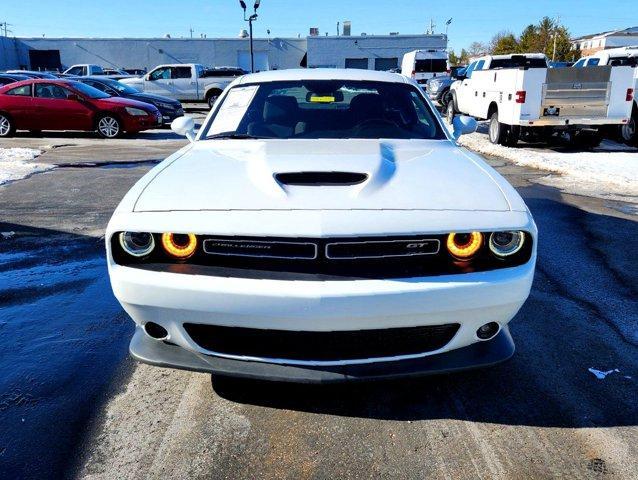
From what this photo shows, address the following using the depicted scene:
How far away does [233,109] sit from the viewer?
13.5 ft

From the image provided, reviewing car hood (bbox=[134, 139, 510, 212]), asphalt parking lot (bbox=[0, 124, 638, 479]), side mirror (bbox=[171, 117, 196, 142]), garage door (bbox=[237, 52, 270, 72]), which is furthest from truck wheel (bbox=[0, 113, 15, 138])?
garage door (bbox=[237, 52, 270, 72])

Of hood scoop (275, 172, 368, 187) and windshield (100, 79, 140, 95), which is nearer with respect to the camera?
hood scoop (275, 172, 368, 187)

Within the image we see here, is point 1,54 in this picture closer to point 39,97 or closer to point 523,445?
point 39,97

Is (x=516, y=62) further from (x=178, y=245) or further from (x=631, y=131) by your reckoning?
(x=178, y=245)

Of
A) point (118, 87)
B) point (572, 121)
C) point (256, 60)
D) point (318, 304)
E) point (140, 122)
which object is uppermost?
point (256, 60)

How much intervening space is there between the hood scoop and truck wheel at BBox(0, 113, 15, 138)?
14611mm

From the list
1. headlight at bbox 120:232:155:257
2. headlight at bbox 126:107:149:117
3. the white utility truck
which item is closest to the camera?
headlight at bbox 120:232:155:257

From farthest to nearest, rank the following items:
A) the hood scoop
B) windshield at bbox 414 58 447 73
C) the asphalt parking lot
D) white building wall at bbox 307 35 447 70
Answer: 1. white building wall at bbox 307 35 447 70
2. windshield at bbox 414 58 447 73
3. the hood scoop
4. the asphalt parking lot

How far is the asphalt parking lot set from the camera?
7.46ft

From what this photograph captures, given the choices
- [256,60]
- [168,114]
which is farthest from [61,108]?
[256,60]

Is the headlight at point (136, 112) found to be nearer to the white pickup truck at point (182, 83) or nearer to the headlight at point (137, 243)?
Result: the white pickup truck at point (182, 83)

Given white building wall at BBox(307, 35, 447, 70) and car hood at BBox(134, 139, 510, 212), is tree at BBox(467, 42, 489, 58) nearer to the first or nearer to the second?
white building wall at BBox(307, 35, 447, 70)

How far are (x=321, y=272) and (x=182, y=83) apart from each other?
21.2m

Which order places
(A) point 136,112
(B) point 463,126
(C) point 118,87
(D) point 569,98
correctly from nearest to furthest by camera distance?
(B) point 463,126, (D) point 569,98, (A) point 136,112, (C) point 118,87
